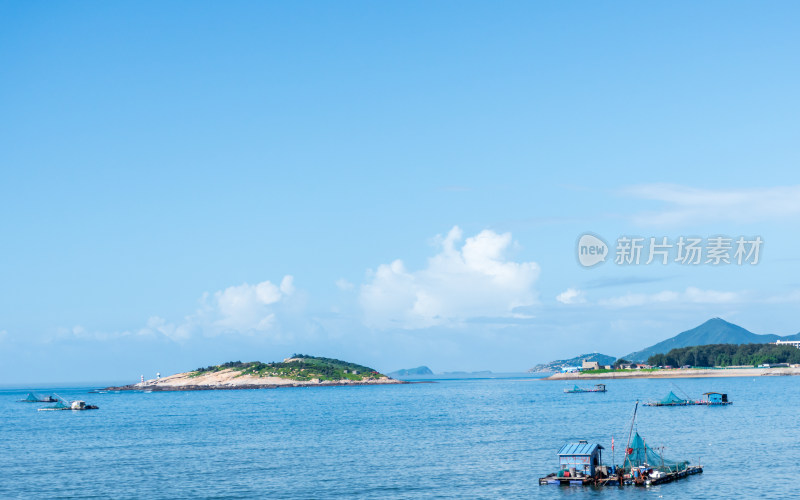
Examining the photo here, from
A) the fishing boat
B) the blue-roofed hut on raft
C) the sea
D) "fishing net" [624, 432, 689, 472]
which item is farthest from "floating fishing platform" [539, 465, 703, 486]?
"fishing net" [624, 432, 689, 472]

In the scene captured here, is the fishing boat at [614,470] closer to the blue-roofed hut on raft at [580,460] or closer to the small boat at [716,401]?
the blue-roofed hut on raft at [580,460]

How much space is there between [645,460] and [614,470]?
9.66 ft

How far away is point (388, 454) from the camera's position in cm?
8662

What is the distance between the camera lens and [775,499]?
57.2 meters

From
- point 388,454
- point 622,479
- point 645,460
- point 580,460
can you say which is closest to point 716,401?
point 388,454

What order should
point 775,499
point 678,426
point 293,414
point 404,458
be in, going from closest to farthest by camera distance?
point 775,499 → point 404,458 → point 678,426 → point 293,414

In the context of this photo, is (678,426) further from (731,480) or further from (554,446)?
(731,480)

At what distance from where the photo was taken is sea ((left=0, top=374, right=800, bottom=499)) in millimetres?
64938

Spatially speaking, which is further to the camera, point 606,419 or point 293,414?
point 293,414

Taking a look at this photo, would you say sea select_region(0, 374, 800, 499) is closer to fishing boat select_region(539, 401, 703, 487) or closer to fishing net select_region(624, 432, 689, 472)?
fishing boat select_region(539, 401, 703, 487)

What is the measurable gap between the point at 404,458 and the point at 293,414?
8172 cm

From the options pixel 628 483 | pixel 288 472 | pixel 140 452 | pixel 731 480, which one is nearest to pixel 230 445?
pixel 140 452

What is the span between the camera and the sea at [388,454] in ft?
213

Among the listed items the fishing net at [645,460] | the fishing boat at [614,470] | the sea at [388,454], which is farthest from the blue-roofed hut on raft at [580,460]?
the fishing net at [645,460]
